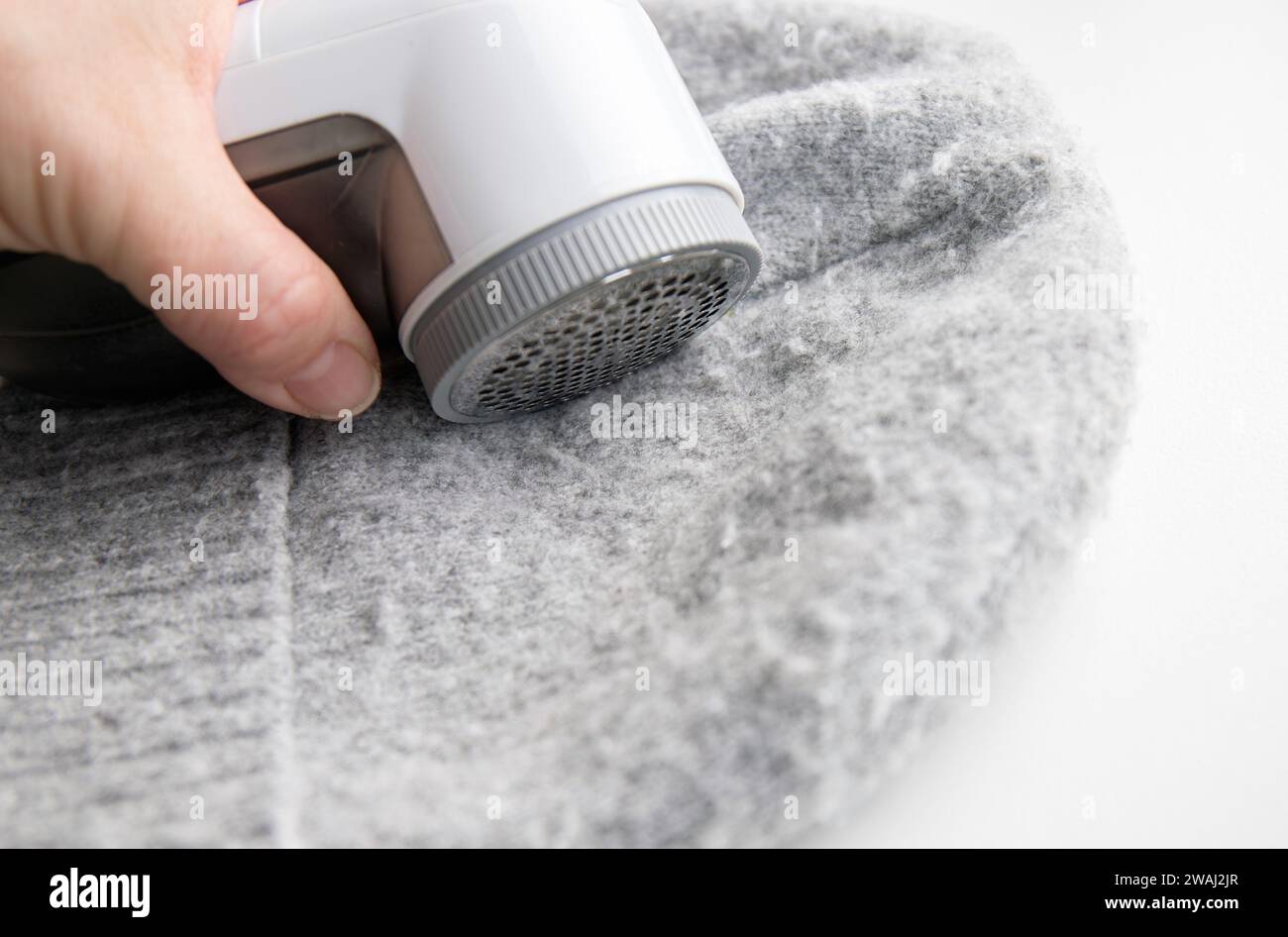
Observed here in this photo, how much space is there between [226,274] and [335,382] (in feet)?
0.29

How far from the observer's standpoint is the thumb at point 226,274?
20.0 inches

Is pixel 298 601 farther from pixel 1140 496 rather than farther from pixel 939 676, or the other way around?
pixel 1140 496

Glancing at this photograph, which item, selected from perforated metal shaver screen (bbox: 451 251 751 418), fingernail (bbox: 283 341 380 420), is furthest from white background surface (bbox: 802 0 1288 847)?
A: fingernail (bbox: 283 341 380 420)

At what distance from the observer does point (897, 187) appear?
0.68 metres

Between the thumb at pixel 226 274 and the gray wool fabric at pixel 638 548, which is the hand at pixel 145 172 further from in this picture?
the gray wool fabric at pixel 638 548

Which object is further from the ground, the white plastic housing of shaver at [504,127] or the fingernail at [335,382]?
the white plastic housing of shaver at [504,127]

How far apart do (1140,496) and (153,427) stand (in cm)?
57

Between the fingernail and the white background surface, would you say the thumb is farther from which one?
the white background surface

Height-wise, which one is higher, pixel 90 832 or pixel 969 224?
pixel 969 224

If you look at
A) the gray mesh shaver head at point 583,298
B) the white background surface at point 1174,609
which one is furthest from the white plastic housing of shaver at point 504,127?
the white background surface at point 1174,609

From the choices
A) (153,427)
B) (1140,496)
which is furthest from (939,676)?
(153,427)

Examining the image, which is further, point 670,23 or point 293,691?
point 670,23

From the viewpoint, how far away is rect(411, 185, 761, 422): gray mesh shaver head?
0.51 meters

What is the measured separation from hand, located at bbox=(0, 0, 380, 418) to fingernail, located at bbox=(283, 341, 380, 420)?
14 mm
